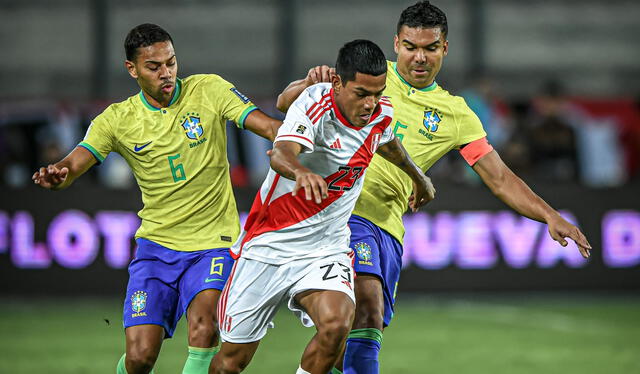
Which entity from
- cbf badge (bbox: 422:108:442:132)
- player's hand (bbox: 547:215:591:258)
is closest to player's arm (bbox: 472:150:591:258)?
player's hand (bbox: 547:215:591:258)

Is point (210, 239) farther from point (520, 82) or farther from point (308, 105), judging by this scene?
point (520, 82)

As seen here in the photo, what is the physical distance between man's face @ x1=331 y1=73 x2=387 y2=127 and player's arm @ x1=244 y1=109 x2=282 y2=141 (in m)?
0.63

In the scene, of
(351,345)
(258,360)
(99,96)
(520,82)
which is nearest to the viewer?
(351,345)

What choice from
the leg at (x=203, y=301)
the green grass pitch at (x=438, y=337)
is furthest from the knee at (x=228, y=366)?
the green grass pitch at (x=438, y=337)

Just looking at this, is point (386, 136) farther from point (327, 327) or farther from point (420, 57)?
point (327, 327)

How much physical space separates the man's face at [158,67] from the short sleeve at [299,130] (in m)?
1.15

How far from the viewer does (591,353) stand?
10.3 m

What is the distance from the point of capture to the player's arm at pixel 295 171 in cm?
534

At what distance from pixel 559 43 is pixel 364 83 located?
13.9m

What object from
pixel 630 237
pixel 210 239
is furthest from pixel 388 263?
pixel 630 237

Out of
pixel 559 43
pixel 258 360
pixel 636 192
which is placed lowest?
pixel 258 360

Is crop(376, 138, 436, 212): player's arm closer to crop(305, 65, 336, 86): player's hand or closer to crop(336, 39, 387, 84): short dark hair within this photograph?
crop(305, 65, 336, 86): player's hand

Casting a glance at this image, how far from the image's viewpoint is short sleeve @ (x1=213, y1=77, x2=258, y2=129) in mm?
6751

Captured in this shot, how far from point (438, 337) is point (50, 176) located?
573 centimetres
